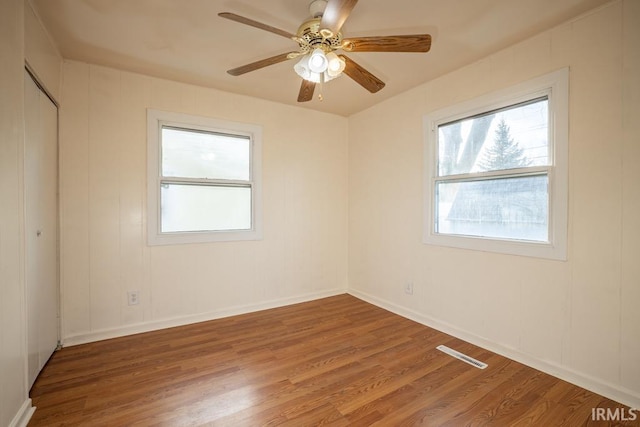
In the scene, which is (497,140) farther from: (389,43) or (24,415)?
(24,415)

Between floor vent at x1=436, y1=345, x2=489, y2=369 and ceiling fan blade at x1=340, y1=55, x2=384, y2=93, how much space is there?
7.54 ft

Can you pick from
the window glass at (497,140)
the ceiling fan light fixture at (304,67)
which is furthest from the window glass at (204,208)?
the window glass at (497,140)

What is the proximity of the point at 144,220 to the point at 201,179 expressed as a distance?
698 mm

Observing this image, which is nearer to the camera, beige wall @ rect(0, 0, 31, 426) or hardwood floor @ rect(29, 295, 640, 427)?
beige wall @ rect(0, 0, 31, 426)

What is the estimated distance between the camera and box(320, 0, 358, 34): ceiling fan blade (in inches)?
57.4

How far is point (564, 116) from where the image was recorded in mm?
2092

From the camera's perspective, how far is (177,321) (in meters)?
3.05

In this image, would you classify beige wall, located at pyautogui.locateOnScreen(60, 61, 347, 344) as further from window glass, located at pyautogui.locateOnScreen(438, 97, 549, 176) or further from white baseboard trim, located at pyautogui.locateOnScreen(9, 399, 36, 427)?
window glass, located at pyautogui.locateOnScreen(438, 97, 549, 176)

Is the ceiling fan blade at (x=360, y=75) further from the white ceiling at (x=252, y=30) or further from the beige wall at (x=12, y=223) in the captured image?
the beige wall at (x=12, y=223)

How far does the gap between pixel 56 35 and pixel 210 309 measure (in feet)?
9.02

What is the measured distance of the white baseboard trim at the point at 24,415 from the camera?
1.54m

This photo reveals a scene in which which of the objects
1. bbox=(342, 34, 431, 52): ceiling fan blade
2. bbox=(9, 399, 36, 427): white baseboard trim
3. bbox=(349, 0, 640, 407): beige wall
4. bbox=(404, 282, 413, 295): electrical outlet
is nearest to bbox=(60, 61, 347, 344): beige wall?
bbox=(9, 399, 36, 427): white baseboard trim

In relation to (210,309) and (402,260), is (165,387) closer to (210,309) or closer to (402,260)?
(210,309)

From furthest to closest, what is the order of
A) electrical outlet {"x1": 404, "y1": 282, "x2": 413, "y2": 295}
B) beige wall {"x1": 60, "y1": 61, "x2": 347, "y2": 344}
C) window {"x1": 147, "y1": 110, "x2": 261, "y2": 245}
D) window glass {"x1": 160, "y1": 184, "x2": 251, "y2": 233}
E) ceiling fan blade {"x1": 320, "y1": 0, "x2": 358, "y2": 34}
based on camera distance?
1. electrical outlet {"x1": 404, "y1": 282, "x2": 413, "y2": 295}
2. window glass {"x1": 160, "y1": 184, "x2": 251, "y2": 233}
3. window {"x1": 147, "y1": 110, "x2": 261, "y2": 245}
4. beige wall {"x1": 60, "y1": 61, "x2": 347, "y2": 344}
5. ceiling fan blade {"x1": 320, "y1": 0, "x2": 358, "y2": 34}
